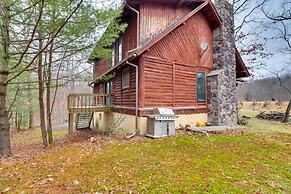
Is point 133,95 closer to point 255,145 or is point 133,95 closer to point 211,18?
Result: point 255,145

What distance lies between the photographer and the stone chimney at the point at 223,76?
A: 398 inches

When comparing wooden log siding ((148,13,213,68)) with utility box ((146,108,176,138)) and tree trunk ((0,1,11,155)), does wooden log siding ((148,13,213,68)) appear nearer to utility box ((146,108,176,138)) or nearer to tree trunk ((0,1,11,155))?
utility box ((146,108,176,138))

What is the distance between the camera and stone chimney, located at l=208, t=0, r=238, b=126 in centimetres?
1012

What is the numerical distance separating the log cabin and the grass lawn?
254 cm

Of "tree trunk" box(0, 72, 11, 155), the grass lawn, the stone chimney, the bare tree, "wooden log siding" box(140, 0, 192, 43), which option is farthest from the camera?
the bare tree

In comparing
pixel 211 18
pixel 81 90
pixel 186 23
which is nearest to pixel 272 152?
pixel 186 23

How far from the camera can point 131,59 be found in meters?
8.30

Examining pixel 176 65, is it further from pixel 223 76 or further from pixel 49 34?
pixel 49 34

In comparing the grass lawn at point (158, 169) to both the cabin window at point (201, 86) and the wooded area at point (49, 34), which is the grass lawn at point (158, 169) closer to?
the wooded area at point (49, 34)

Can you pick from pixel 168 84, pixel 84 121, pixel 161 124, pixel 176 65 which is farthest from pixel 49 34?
pixel 84 121

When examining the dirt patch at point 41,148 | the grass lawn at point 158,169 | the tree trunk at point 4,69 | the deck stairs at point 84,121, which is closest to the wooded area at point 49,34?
the tree trunk at point 4,69

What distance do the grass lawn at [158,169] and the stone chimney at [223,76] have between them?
3.39 meters

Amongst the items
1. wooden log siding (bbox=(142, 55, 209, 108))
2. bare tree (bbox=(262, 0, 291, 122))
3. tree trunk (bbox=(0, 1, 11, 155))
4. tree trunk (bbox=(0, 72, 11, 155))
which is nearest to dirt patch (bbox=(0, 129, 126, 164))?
tree trunk (bbox=(0, 72, 11, 155))

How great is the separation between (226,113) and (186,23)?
5.27 metres
